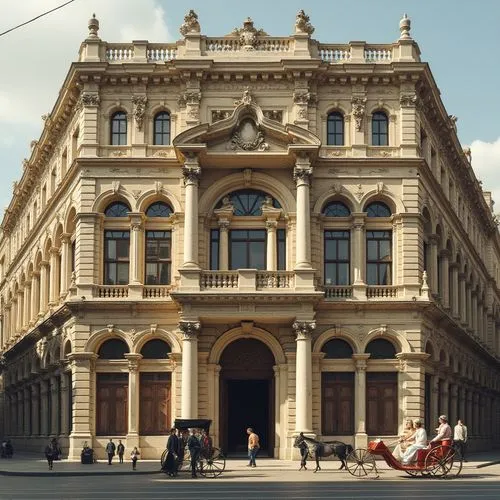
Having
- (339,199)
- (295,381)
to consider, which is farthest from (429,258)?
(295,381)

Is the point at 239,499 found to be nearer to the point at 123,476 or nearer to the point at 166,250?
the point at 123,476

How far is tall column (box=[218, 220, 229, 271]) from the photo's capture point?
5294cm

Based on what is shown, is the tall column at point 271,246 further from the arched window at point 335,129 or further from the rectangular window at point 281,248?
the arched window at point 335,129

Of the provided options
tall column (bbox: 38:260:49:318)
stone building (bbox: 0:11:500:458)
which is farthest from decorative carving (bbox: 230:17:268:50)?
tall column (bbox: 38:260:49:318)

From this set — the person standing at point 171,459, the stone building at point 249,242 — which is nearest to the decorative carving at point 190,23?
the stone building at point 249,242

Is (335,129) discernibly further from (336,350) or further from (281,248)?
(336,350)

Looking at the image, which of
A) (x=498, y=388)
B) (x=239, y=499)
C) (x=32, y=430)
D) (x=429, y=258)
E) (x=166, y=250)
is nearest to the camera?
(x=239, y=499)

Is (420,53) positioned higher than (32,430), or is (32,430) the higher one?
(420,53)

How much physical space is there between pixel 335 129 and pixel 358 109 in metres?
1.41

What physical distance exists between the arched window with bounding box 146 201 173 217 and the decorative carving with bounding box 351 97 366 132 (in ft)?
31.1

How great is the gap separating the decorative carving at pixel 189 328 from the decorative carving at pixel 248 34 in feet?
43.6

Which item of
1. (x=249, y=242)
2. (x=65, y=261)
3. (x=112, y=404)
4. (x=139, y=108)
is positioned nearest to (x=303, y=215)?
(x=249, y=242)

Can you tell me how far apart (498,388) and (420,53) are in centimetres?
3796

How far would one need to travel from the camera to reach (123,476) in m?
40.8
